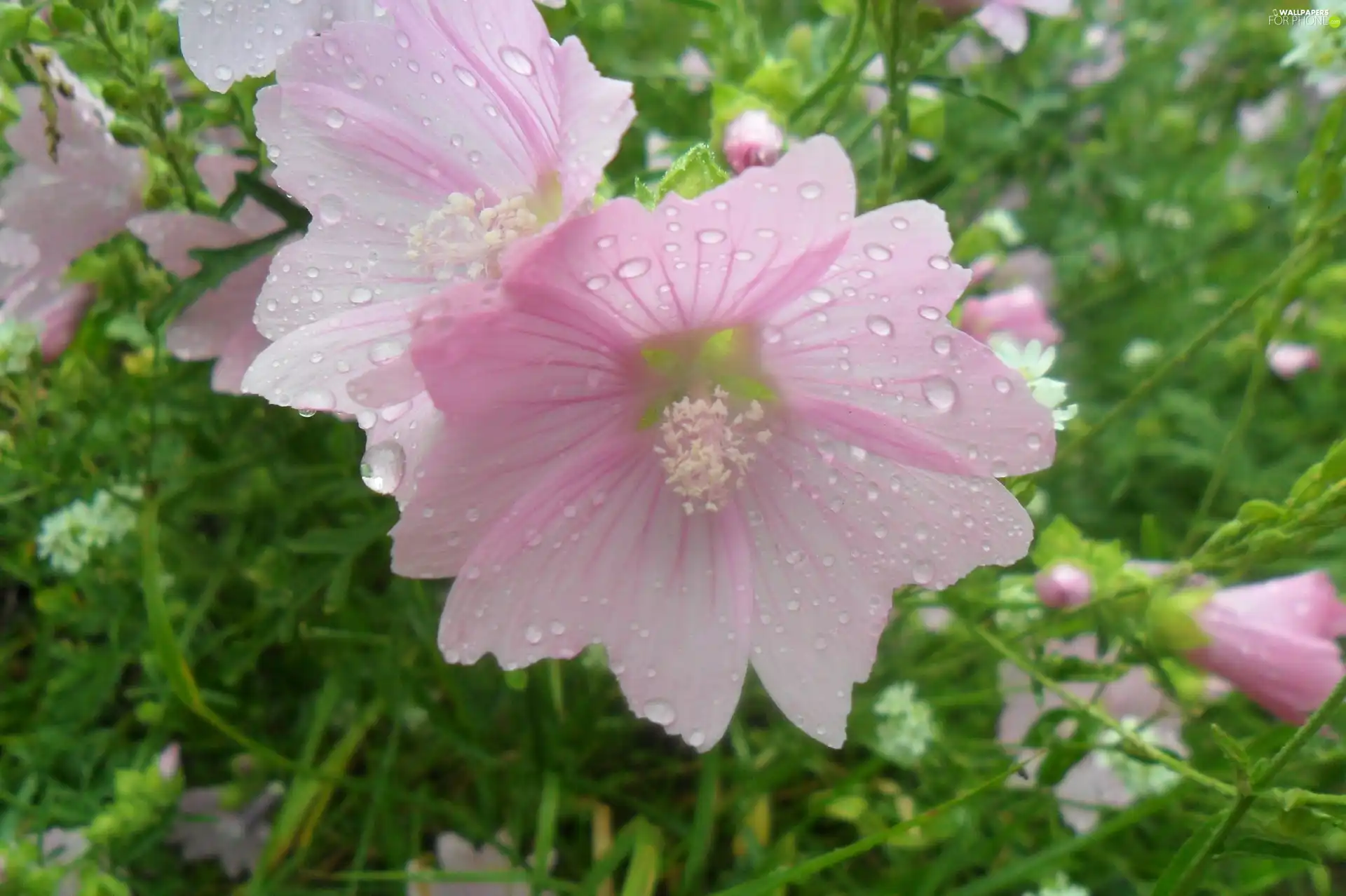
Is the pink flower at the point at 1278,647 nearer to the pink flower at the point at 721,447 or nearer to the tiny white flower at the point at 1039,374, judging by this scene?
the tiny white flower at the point at 1039,374

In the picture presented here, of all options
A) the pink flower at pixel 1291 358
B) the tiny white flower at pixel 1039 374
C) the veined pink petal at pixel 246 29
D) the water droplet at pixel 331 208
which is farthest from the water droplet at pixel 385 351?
the pink flower at pixel 1291 358

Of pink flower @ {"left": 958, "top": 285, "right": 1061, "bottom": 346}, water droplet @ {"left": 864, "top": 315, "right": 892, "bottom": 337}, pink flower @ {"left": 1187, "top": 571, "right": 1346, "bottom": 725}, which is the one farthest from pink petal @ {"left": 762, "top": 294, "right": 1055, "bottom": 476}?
pink flower @ {"left": 958, "top": 285, "right": 1061, "bottom": 346}

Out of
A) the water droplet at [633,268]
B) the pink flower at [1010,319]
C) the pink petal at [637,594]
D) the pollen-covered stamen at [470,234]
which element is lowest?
the pink petal at [637,594]

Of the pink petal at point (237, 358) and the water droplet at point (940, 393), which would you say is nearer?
the water droplet at point (940, 393)

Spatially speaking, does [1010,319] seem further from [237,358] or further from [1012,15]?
[237,358]

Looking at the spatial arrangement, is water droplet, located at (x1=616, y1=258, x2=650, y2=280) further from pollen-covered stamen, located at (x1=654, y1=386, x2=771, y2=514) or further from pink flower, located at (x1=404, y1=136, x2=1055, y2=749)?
pollen-covered stamen, located at (x1=654, y1=386, x2=771, y2=514)
